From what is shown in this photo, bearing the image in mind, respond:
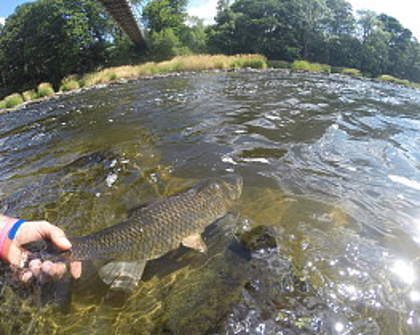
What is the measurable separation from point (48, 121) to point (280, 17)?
5159 centimetres

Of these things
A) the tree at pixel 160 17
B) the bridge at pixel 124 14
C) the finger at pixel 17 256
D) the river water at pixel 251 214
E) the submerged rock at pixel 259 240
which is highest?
the tree at pixel 160 17

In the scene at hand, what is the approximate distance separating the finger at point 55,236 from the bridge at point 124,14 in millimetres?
21261

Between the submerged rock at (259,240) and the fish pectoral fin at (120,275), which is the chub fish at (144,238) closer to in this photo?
the fish pectoral fin at (120,275)

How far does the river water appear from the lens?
7.56 ft

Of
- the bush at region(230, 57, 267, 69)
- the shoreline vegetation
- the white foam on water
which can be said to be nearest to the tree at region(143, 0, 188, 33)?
the shoreline vegetation

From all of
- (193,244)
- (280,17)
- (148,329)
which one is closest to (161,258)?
(193,244)

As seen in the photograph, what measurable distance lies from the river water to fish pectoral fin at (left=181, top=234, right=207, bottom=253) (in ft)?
0.38

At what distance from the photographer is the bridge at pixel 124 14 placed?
19.7m

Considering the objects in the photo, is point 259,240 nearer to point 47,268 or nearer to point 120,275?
point 120,275

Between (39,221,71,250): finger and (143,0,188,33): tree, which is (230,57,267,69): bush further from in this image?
(39,221,71,250): finger

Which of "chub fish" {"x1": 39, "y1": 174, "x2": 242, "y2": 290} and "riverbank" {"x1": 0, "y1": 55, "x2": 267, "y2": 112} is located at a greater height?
"riverbank" {"x1": 0, "y1": 55, "x2": 267, "y2": 112}

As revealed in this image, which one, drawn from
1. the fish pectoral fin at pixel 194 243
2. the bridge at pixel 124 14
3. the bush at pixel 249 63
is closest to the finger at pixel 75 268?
the fish pectoral fin at pixel 194 243

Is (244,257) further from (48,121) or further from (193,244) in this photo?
(48,121)

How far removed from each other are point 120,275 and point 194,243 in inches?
32.9
